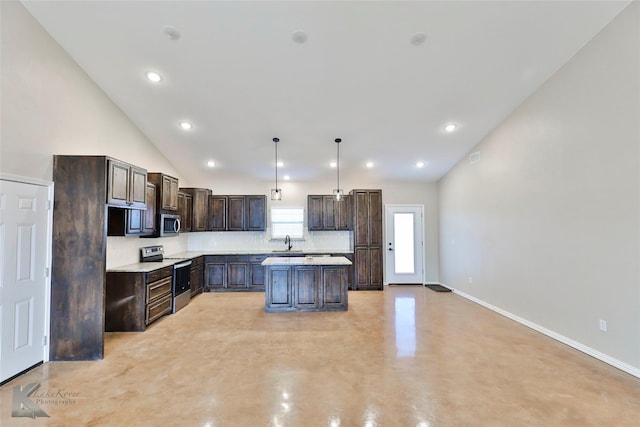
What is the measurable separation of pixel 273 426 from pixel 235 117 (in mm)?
4174

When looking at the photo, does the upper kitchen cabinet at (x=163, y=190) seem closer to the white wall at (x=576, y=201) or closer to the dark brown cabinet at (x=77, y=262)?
the dark brown cabinet at (x=77, y=262)

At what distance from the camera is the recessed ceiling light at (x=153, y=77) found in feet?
12.5

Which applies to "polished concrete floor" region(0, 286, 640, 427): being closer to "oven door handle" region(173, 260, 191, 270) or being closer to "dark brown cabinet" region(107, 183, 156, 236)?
"oven door handle" region(173, 260, 191, 270)

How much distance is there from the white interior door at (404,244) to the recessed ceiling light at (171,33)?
18.6 feet

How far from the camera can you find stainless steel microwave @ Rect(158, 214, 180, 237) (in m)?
5.18

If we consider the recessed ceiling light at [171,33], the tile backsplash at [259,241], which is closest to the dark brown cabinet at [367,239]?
the tile backsplash at [259,241]

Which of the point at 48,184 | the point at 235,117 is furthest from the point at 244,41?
the point at 48,184

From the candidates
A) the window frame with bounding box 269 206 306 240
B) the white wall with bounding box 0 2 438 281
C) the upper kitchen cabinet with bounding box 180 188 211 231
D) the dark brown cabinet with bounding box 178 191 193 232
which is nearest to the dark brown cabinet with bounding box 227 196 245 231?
the upper kitchen cabinet with bounding box 180 188 211 231

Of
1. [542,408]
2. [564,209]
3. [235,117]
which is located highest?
[235,117]

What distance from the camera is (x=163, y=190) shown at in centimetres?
514

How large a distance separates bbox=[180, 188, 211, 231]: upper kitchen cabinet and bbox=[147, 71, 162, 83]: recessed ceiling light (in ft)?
9.75

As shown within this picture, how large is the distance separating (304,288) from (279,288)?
436mm

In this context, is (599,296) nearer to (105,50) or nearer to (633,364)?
(633,364)

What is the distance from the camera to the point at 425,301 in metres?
5.78
